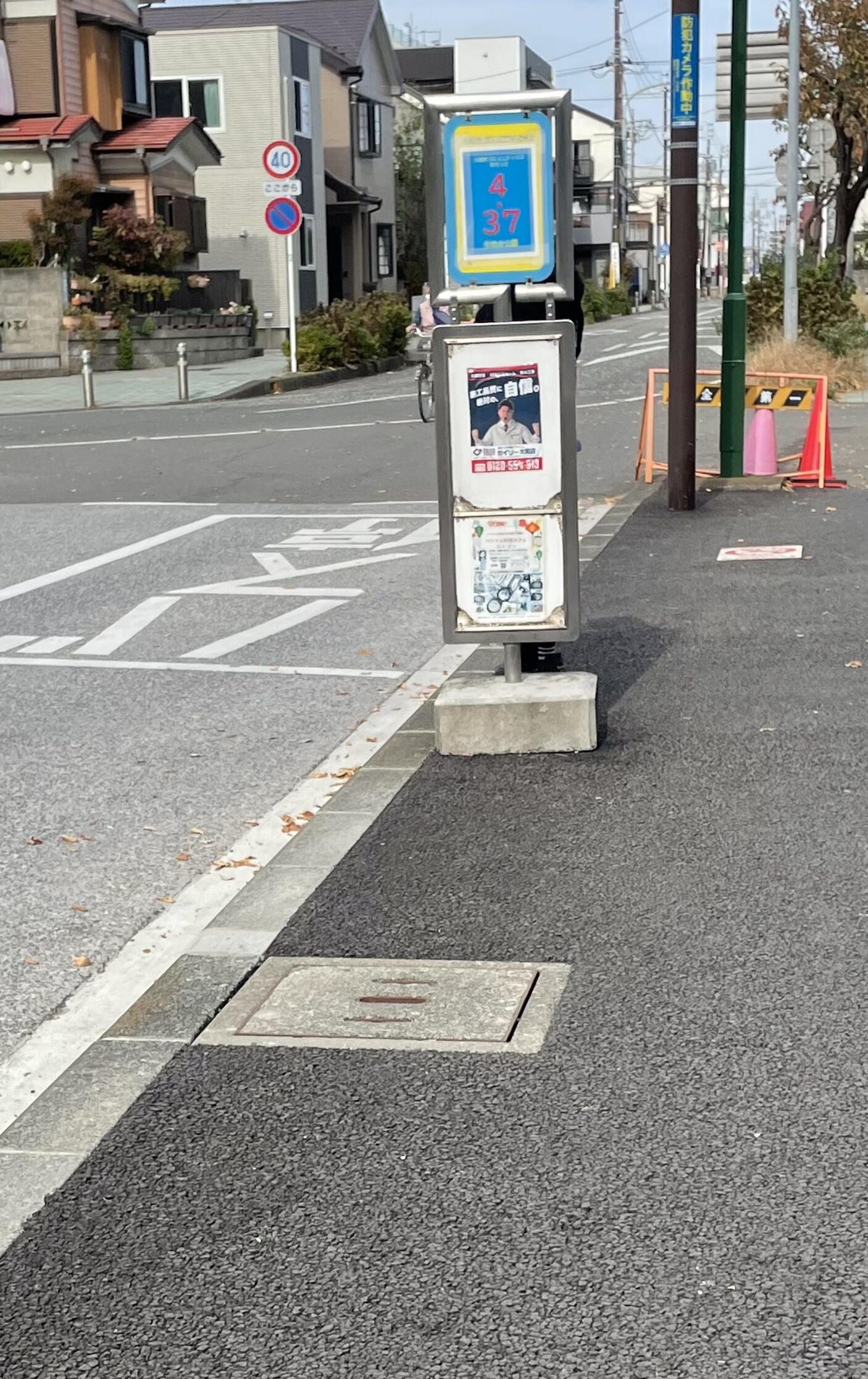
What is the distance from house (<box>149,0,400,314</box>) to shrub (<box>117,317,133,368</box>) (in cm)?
1196

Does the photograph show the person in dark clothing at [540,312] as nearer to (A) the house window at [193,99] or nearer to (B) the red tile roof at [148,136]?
(B) the red tile roof at [148,136]

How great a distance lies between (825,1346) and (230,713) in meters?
5.01

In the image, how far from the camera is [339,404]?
2578 cm

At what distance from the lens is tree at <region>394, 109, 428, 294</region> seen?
63.9 meters

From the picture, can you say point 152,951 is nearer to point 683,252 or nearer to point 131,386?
point 683,252

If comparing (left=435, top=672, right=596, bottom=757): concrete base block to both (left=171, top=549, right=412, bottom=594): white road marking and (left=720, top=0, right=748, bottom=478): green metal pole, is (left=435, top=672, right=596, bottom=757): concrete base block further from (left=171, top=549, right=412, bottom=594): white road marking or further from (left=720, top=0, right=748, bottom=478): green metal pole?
(left=720, top=0, right=748, bottom=478): green metal pole

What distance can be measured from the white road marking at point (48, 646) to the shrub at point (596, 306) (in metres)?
50.1

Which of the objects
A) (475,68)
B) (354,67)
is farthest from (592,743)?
(354,67)

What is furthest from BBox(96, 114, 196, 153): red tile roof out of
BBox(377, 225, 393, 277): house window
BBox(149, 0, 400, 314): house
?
BBox(377, 225, 393, 277): house window

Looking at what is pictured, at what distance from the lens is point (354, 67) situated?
5500 cm

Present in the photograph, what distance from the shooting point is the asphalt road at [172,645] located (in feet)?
17.9

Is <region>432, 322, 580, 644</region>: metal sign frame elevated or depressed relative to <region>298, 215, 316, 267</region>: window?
depressed

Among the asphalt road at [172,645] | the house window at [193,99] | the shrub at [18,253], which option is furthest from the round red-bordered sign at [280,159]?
the house window at [193,99]

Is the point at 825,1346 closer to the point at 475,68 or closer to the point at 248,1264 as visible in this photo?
the point at 248,1264
